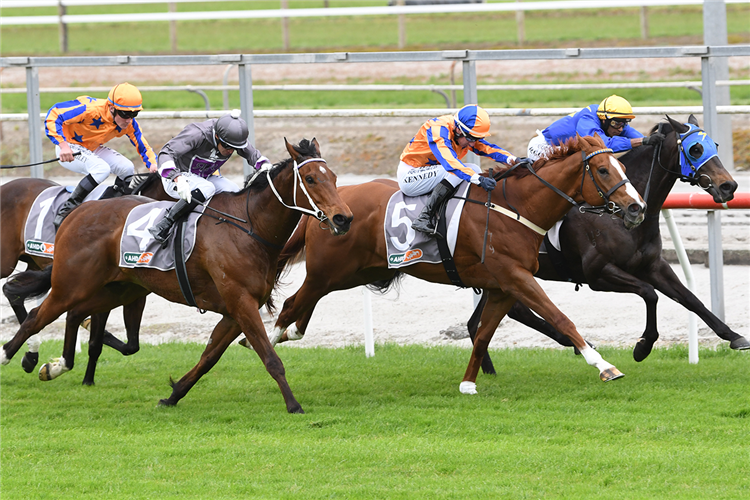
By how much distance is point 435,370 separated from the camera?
24.6 ft

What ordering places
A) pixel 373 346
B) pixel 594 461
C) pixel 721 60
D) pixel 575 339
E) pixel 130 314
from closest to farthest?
pixel 594 461
pixel 575 339
pixel 130 314
pixel 373 346
pixel 721 60

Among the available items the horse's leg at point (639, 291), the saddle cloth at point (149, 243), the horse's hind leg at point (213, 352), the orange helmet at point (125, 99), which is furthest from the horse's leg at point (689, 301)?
the orange helmet at point (125, 99)

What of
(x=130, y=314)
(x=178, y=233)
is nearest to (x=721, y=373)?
(x=178, y=233)

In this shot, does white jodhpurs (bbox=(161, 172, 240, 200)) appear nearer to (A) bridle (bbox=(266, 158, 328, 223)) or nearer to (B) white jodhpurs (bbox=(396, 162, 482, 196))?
(A) bridle (bbox=(266, 158, 328, 223))

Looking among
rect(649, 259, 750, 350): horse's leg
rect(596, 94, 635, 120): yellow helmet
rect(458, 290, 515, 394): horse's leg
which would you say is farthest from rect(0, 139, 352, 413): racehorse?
rect(649, 259, 750, 350): horse's leg

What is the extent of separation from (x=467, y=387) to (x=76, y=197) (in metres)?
3.09

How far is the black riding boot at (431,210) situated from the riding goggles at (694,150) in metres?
1.50

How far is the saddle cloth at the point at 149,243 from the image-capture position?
636 centimetres

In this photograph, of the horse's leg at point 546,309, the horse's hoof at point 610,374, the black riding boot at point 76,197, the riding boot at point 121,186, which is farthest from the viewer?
the riding boot at point 121,186

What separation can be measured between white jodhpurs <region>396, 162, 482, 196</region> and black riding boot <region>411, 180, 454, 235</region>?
0.08 m

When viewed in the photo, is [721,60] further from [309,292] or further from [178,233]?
[178,233]

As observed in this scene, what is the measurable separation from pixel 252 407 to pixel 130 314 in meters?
1.51

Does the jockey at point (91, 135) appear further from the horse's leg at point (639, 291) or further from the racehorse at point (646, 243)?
the horse's leg at point (639, 291)

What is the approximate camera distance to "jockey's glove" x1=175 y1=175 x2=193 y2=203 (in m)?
6.26
